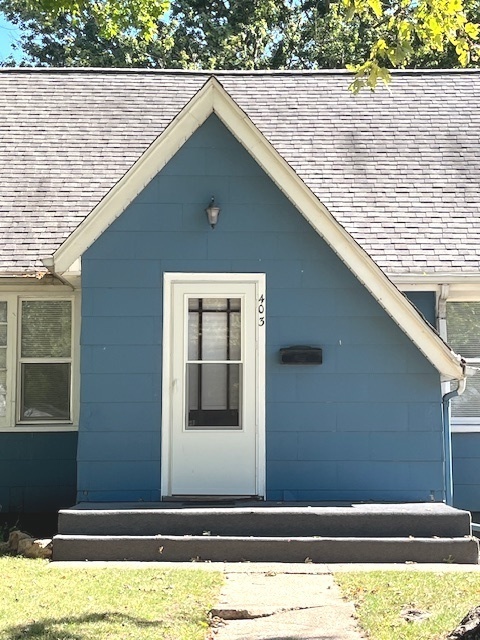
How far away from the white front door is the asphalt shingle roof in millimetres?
2119

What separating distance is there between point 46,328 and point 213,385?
2.62 m

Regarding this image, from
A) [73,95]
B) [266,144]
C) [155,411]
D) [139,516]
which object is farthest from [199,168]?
[73,95]

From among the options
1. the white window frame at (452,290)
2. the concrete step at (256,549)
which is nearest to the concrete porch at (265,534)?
the concrete step at (256,549)

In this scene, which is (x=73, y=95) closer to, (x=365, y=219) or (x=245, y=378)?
(x=365, y=219)

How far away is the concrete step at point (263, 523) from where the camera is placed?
24.9ft

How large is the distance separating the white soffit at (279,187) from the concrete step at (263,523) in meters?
1.61

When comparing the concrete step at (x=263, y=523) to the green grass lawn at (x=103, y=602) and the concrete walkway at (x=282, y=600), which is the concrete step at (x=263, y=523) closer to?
the concrete walkway at (x=282, y=600)

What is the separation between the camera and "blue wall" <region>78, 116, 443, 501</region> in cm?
841

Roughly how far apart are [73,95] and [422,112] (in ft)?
19.1

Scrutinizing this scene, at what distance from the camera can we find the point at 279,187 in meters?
8.52

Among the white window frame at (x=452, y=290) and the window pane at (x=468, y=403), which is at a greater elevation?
the white window frame at (x=452, y=290)

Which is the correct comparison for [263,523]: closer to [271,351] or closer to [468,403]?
[271,351]

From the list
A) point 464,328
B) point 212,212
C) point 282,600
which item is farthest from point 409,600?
point 464,328

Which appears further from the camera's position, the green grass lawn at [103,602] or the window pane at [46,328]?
the window pane at [46,328]
